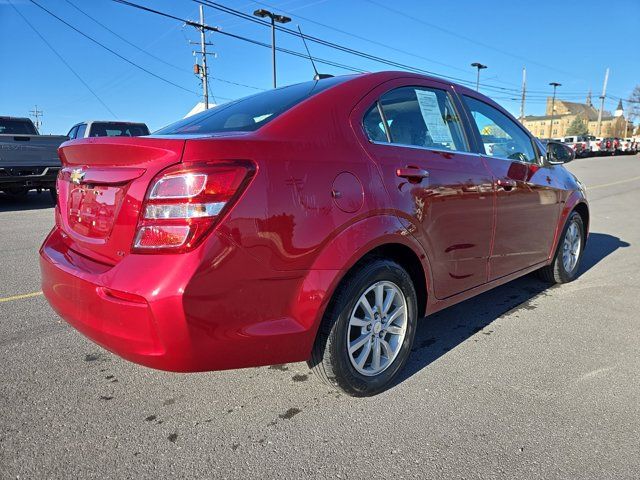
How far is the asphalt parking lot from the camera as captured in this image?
1981 millimetres

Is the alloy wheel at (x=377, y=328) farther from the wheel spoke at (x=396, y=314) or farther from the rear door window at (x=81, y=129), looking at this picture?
the rear door window at (x=81, y=129)

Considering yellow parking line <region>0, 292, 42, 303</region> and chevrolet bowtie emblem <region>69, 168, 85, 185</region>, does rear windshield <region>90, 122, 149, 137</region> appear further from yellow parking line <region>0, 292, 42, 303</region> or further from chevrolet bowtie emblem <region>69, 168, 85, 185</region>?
chevrolet bowtie emblem <region>69, 168, 85, 185</region>

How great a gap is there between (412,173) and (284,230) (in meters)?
0.93

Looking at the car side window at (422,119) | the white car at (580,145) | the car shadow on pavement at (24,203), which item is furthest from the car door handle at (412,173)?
the white car at (580,145)

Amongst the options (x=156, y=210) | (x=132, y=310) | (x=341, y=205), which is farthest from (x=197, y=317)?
(x=341, y=205)

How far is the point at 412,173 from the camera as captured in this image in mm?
2529

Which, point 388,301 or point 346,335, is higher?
point 388,301

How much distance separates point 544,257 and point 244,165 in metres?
3.22

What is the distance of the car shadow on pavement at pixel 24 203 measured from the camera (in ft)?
33.8

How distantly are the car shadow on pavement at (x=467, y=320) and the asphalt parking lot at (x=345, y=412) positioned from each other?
0.07 feet

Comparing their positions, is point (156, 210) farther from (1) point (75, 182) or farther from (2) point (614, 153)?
(2) point (614, 153)

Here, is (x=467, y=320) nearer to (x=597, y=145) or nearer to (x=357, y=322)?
(x=357, y=322)

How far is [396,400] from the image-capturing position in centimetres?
248

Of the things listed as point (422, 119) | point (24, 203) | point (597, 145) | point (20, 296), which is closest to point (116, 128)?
point (24, 203)
